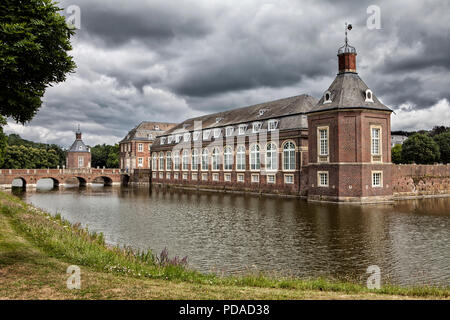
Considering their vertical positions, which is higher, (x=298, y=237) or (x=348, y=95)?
(x=348, y=95)

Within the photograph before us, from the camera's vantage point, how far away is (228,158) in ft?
163

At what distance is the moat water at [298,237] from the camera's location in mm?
12352

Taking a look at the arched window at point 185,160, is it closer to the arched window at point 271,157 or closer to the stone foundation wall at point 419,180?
the arched window at point 271,157

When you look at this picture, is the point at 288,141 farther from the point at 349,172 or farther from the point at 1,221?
the point at 1,221

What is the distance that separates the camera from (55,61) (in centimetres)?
925

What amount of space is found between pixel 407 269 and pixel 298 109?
97.9 ft

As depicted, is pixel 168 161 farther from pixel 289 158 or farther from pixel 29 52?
pixel 29 52

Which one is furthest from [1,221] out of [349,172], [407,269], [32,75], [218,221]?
[349,172]

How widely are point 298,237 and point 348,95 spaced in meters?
19.7

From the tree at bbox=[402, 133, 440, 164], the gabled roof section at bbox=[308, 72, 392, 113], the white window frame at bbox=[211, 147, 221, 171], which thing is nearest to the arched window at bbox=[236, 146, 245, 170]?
the white window frame at bbox=[211, 147, 221, 171]

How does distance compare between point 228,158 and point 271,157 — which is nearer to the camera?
point 271,157

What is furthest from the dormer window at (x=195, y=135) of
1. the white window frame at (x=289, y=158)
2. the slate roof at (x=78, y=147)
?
the slate roof at (x=78, y=147)

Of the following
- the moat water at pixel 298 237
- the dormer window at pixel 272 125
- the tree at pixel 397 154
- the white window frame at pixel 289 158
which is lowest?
the moat water at pixel 298 237

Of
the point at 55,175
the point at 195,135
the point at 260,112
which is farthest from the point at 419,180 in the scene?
the point at 55,175
